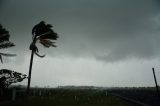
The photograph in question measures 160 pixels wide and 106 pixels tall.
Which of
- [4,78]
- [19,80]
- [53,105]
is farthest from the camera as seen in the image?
[19,80]

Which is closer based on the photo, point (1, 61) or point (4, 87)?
point (4, 87)

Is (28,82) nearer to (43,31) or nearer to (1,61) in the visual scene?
(1,61)

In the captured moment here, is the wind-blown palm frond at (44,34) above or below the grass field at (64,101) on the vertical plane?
above

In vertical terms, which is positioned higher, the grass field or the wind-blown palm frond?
the wind-blown palm frond

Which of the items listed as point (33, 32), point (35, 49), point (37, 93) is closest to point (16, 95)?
point (37, 93)

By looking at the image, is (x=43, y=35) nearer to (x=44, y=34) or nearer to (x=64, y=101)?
(x=44, y=34)

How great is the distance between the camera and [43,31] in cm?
2866

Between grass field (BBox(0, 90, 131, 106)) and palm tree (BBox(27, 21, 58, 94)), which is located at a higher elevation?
palm tree (BBox(27, 21, 58, 94))

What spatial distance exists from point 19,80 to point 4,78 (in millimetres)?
2238

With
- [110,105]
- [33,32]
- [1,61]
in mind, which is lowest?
[110,105]

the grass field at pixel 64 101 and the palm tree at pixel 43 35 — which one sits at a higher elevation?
the palm tree at pixel 43 35

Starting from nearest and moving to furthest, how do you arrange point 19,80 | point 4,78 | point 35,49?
point 4,78
point 19,80
point 35,49

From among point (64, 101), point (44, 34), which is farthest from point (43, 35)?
point (64, 101)

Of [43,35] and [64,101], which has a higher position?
[43,35]
